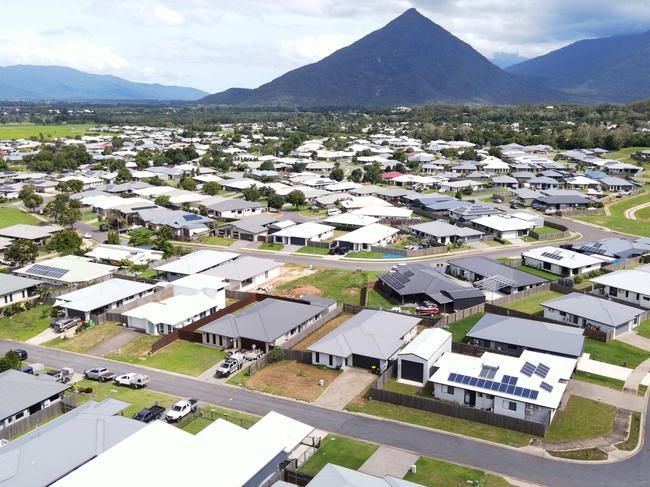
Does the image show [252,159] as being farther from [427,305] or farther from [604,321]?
[604,321]

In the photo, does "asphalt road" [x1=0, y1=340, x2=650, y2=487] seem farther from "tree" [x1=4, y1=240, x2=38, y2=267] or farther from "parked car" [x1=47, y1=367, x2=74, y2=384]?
"tree" [x1=4, y1=240, x2=38, y2=267]

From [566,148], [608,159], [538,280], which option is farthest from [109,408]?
[566,148]

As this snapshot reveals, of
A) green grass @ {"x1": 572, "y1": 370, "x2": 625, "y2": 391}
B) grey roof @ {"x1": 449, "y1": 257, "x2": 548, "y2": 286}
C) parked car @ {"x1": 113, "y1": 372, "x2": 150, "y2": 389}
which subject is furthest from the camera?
grey roof @ {"x1": 449, "y1": 257, "x2": 548, "y2": 286}

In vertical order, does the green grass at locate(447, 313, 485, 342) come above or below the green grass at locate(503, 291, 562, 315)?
below

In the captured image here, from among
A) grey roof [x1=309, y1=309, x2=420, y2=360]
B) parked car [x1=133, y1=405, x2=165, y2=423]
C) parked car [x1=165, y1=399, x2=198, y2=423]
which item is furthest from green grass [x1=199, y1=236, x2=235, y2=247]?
parked car [x1=133, y1=405, x2=165, y2=423]

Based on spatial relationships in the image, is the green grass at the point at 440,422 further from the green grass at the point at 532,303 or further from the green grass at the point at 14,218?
the green grass at the point at 14,218
